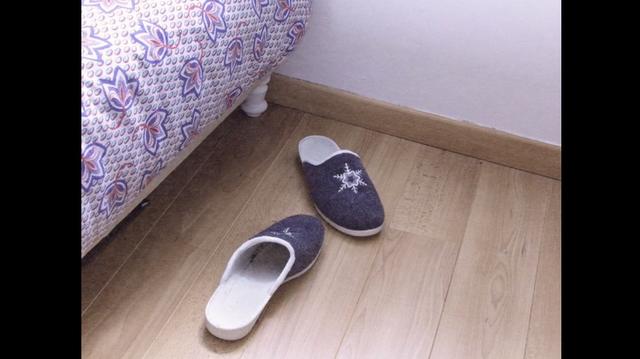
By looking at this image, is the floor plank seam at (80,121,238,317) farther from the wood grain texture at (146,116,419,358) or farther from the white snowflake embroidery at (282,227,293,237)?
the white snowflake embroidery at (282,227,293,237)

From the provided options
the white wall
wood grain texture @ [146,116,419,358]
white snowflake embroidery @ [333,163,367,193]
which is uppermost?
the white wall

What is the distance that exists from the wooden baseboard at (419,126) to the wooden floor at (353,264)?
0.09 ft

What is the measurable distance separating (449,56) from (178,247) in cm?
68

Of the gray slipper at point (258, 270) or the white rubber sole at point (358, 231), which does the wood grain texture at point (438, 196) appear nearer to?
the white rubber sole at point (358, 231)

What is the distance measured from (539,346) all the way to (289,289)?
1.43 feet

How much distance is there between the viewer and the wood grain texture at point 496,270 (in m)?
1.07

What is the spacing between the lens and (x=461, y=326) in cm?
109

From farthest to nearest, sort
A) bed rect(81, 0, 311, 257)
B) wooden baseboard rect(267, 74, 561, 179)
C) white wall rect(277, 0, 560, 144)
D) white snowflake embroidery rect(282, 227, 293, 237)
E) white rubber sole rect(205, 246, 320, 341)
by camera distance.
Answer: wooden baseboard rect(267, 74, 561, 179) → white wall rect(277, 0, 560, 144) → white snowflake embroidery rect(282, 227, 293, 237) → white rubber sole rect(205, 246, 320, 341) → bed rect(81, 0, 311, 257)

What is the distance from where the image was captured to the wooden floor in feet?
3.44

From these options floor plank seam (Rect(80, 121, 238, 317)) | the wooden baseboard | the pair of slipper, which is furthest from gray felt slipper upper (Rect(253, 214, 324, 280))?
the wooden baseboard

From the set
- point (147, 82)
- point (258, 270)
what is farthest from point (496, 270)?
point (147, 82)

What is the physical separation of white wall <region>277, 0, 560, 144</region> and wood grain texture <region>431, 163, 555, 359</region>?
133 mm

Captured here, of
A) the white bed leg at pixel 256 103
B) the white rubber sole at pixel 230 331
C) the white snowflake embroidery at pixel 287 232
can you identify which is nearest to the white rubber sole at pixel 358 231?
the white snowflake embroidery at pixel 287 232
